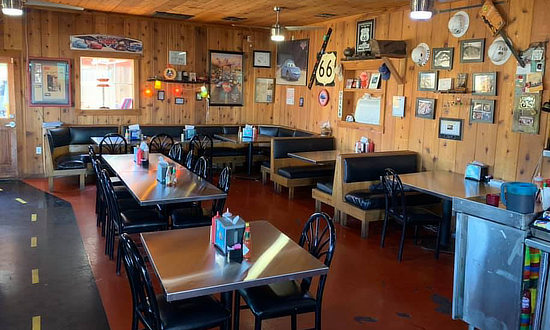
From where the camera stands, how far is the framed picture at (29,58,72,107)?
27.0ft

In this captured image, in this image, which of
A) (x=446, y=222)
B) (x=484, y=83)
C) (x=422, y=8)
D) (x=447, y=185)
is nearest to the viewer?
(x=422, y=8)

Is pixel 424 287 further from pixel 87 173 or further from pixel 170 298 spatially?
pixel 87 173

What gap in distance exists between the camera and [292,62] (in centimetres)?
958

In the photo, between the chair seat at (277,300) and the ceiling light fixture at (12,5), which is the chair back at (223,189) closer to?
the chair seat at (277,300)

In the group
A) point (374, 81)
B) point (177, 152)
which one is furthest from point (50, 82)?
point (374, 81)

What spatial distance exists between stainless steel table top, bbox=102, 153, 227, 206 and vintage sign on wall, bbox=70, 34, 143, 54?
364 cm

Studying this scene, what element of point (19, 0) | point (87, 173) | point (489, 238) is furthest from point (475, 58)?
point (87, 173)

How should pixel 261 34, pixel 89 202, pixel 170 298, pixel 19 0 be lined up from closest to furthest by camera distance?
pixel 170 298 → pixel 19 0 → pixel 89 202 → pixel 261 34

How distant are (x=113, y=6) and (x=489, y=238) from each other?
6.87 m

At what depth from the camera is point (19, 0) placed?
522cm

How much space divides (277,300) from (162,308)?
0.66m

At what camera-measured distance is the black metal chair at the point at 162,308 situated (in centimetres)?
254

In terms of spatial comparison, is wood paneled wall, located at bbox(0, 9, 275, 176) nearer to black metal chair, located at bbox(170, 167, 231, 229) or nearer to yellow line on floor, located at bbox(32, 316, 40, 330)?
black metal chair, located at bbox(170, 167, 231, 229)

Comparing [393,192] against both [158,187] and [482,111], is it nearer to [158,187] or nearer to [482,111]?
[482,111]
